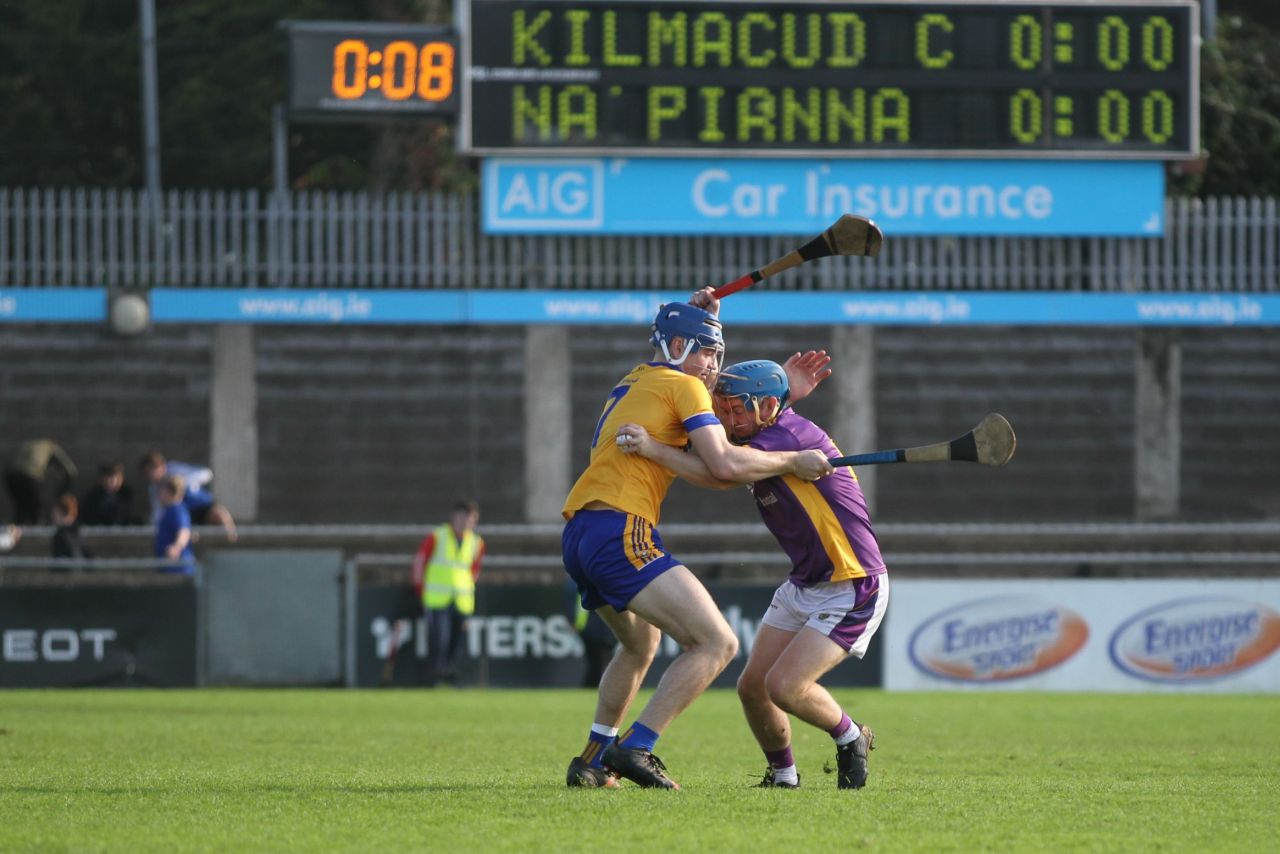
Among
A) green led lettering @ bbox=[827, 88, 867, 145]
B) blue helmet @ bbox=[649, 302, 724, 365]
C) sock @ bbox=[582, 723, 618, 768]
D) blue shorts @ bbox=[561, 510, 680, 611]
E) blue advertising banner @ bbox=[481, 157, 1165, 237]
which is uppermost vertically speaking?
green led lettering @ bbox=[827, 88, 867, 145]

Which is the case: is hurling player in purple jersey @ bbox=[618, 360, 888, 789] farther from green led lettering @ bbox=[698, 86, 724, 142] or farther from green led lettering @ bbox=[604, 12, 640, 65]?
green led lettering @ bbox=[698, 86, 724, 142]

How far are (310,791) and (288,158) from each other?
29138 mm

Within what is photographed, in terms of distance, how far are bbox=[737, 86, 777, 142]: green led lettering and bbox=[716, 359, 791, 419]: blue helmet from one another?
13.1 meters

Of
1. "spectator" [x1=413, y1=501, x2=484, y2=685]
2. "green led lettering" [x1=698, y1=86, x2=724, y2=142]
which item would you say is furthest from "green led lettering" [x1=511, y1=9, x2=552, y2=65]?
"spectator" [x1=413, y1=501, x2=484, y2=685]

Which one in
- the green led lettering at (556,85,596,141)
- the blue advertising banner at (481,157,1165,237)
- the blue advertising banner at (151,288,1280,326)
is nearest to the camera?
the green led lettering at (556,85,596,141)

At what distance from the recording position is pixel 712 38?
68.4 feet

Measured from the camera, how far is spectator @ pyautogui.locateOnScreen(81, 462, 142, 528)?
21391 millimetres

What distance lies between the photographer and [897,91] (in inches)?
842

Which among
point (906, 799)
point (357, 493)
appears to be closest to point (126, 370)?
point (357, 493)

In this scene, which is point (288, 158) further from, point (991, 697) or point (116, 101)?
point (991, 697)

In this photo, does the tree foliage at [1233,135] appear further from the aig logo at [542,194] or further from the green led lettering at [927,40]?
the aig logo at [542,194]

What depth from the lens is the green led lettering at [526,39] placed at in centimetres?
2088

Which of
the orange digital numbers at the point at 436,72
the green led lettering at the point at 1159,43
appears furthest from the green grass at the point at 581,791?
the orange digital numbers at the point at 436,72

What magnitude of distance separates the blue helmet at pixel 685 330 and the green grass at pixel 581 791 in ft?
5.96
